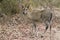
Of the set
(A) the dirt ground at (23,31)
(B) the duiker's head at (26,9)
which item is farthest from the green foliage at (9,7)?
(A) the dirt ground at (23,31)

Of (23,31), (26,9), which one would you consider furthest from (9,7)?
(23,31)

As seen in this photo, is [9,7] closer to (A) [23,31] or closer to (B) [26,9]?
(B) [26,9]

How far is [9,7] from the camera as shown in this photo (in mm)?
9883

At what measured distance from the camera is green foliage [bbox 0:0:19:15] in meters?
9.73

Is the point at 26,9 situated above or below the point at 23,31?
above

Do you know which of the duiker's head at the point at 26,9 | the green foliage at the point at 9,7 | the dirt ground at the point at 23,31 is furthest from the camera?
the green foliage at the point at 9,7

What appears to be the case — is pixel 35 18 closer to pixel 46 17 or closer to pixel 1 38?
pixel 46 17

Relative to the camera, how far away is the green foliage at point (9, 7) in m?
9.73

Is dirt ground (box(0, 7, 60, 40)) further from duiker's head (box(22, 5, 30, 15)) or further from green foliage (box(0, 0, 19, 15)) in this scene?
green foliage (box(0, 0, 19, 15))

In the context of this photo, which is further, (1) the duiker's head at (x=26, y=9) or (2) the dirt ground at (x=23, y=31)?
(1) the duiker's head at (x=26, y=9)

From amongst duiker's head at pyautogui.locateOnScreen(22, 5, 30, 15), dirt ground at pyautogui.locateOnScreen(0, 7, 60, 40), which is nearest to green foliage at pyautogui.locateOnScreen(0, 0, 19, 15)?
duiker's head at pyautogui.locateOnScreen(22, 5, 30, 15)

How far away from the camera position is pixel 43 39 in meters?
7.71

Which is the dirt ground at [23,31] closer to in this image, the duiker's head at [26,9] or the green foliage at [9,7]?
the duiker's head at [26,9]

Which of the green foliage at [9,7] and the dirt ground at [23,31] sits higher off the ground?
the green foliage at [9,7]
